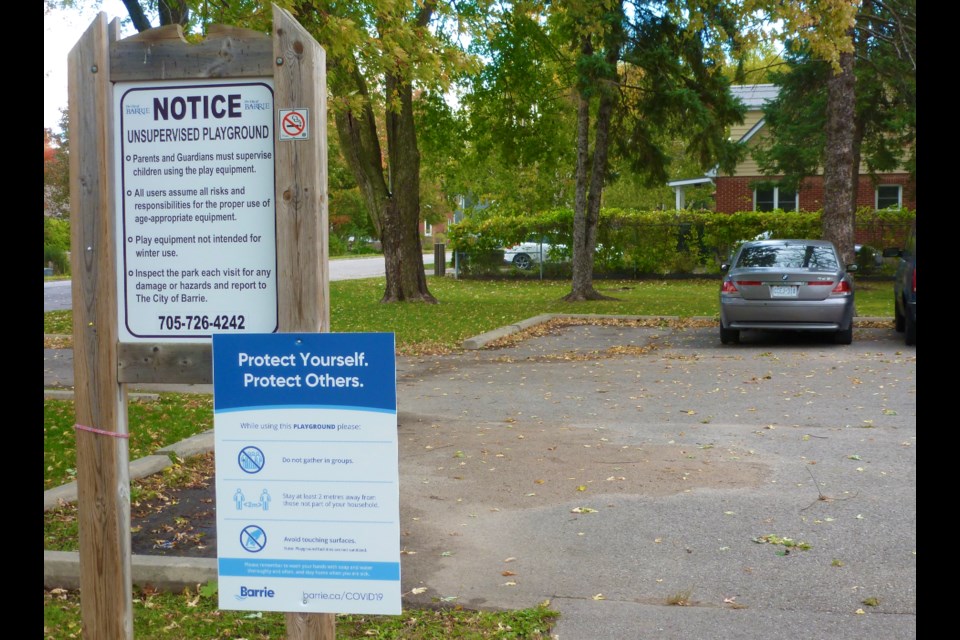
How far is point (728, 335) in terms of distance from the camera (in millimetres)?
16781

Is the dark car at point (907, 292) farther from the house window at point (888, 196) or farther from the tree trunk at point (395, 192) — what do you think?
the house window at point (888, 196)

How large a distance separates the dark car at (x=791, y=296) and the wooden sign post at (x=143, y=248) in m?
12.9

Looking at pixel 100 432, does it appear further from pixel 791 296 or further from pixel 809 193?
pixel 809 193

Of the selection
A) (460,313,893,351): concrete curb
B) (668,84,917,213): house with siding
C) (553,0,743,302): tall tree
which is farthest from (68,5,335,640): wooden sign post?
(668,84,917,213): house with siding

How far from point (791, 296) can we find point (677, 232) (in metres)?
19.3

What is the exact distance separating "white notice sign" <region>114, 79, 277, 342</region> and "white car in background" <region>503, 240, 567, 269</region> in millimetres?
32590

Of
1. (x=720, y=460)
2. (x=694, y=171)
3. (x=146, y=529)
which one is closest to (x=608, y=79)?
(x=720, y=460)

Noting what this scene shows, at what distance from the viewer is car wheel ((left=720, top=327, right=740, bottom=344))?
1670cm

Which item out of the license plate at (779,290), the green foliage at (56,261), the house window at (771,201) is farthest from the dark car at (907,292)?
the green foliage at (56,261)

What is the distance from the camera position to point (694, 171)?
197 ft

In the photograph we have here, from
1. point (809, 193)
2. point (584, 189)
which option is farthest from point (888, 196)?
point (584, 189)

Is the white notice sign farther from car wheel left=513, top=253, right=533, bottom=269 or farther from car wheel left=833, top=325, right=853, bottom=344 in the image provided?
car wheel left=513, top=253, right=533, bottom=269

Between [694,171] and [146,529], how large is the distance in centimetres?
5603
